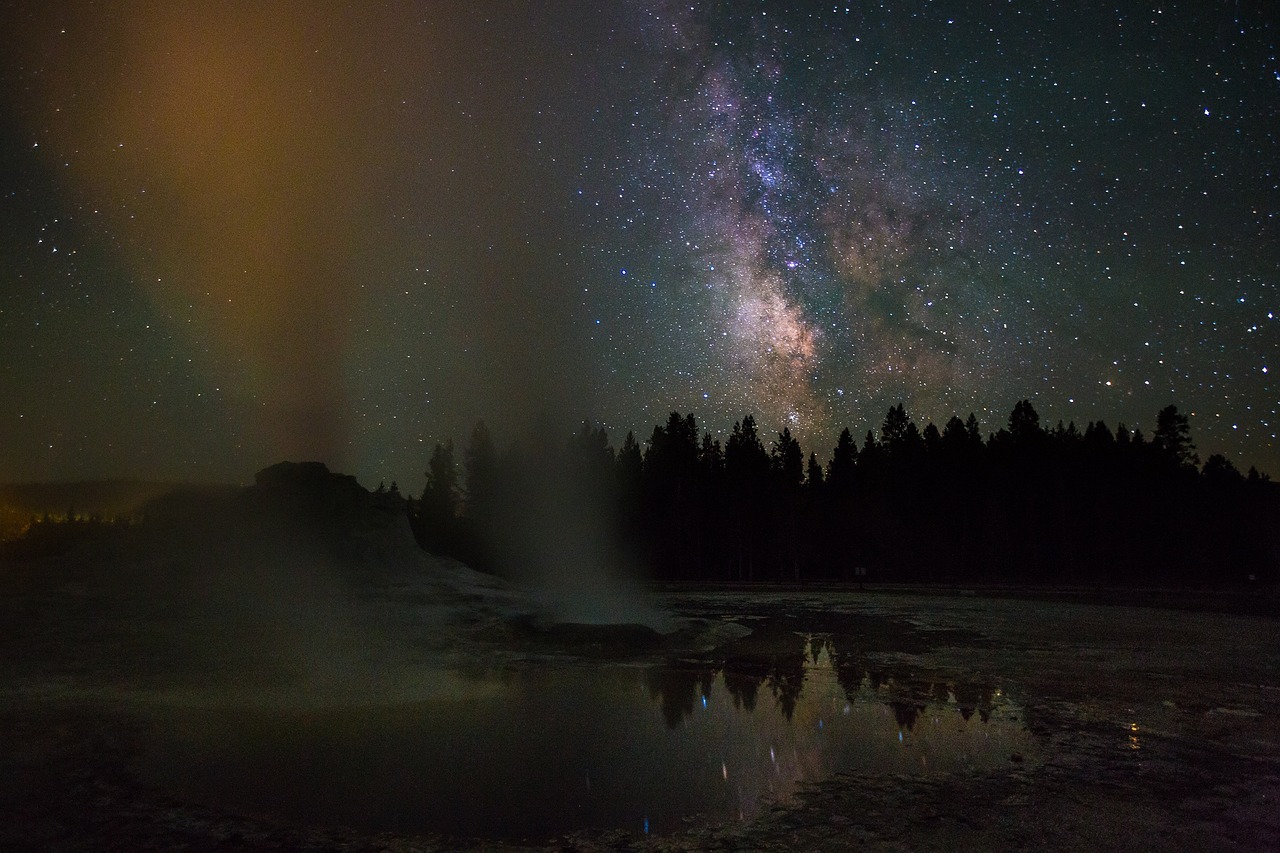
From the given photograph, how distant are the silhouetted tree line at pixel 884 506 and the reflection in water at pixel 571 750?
5147cm

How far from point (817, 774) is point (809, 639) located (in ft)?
57.5

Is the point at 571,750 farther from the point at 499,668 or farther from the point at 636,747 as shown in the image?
the point at 499,668

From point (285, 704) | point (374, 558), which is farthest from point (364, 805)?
point (374, 558)

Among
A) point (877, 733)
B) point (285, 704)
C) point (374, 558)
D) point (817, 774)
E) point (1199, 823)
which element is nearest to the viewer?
point (1199, 823)

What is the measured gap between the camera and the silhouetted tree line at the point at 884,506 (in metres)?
75.6

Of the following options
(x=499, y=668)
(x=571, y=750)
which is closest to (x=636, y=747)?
(x=571, y=750)

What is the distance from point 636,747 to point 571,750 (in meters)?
1.12

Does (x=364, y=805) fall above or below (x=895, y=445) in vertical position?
below

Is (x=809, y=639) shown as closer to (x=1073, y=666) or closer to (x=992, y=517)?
(x=1073, y=666)

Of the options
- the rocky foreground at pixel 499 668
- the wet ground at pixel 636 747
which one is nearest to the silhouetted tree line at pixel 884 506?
the rocky foreground at pixel 499 668

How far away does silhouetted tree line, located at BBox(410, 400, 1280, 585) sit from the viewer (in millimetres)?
75562

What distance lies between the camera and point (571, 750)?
12.9m

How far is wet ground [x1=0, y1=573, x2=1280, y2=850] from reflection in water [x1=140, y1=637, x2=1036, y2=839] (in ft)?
0.21

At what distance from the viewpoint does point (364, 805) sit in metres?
10.0
